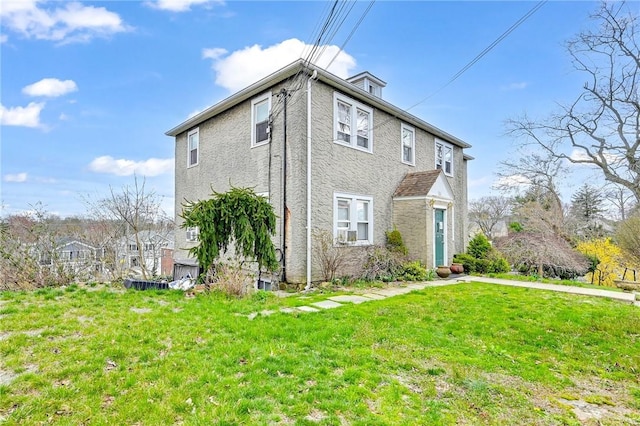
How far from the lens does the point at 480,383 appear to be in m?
3.59

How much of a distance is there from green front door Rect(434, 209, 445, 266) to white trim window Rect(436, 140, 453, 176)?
3298mm

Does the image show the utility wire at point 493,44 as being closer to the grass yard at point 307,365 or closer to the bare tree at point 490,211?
the grass yard at point 307,365

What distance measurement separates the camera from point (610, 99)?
Answer: 10.6 m

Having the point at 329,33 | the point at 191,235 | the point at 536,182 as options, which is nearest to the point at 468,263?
the point at 329,33

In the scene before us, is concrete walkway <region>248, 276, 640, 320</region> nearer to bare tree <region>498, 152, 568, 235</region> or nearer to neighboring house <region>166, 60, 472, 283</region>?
neighboring house <region>166, 60, 472, 283</region>

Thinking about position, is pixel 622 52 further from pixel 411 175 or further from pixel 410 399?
pixel 410 399

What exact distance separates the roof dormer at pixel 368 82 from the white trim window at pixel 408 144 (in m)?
1.98

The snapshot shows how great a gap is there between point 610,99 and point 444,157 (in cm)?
660

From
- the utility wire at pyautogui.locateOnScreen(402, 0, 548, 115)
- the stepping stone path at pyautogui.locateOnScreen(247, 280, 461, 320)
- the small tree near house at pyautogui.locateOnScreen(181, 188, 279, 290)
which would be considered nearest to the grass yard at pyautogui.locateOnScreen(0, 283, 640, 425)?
the stepping stone path at pyautogui.locateOnScreen(247, 280, 461, 320)

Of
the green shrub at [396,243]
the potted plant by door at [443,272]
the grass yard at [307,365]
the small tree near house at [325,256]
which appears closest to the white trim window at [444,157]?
the green shrub at [396,243]

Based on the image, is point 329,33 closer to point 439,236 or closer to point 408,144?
point 408,144

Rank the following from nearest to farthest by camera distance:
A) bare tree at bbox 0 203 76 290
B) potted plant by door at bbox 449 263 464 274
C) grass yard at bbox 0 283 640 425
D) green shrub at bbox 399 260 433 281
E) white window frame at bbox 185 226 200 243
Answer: grass yard at bbox 0 283 640 425
bare tree at bbox 0 203 76 290
green shrub at bbox 399 260 433 281
potted plant by door at bbox 449 263 464 274
white window frame at bbox 185 226 200 243

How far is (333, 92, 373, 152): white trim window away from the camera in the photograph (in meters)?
10.9

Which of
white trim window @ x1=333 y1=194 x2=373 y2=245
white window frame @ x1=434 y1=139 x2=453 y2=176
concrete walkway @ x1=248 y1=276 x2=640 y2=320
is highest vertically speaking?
white window frame @ x1=434 y1=139 x2=453 y2=176
